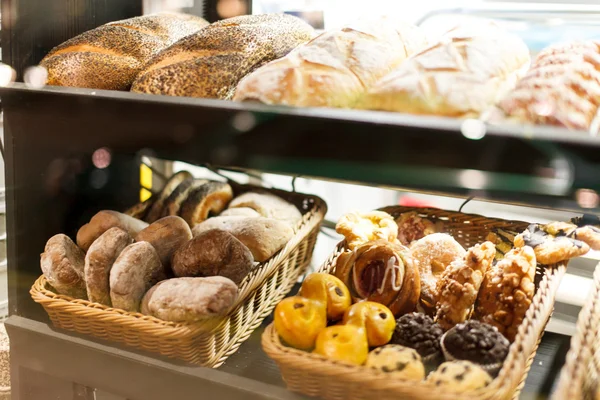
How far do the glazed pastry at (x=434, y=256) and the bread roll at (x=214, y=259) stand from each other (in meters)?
0.40

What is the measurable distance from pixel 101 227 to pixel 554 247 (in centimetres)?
109

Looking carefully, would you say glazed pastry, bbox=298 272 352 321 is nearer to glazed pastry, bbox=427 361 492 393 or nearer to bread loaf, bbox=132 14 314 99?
glazed pastry, bbox=427 361 492 393

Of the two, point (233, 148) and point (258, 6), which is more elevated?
point (258, 6)

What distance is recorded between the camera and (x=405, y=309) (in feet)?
4.41

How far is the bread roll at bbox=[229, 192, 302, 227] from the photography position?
1.74 meters

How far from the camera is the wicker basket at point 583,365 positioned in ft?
3.50

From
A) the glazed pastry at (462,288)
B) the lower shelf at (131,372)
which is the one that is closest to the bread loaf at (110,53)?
the lower shelf at (131,372)

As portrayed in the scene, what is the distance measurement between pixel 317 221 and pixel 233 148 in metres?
0.64

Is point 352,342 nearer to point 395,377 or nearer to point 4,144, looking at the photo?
point 395,377

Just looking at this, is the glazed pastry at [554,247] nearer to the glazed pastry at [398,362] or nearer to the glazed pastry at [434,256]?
the glazed pastry at [434,256]

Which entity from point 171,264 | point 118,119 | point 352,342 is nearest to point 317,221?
point 171,264

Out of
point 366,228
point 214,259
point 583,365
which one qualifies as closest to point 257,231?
point 214,259

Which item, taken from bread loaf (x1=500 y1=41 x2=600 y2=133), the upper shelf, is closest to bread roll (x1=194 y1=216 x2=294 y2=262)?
the upper shelf

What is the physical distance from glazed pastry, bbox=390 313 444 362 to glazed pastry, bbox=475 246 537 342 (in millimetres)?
110
